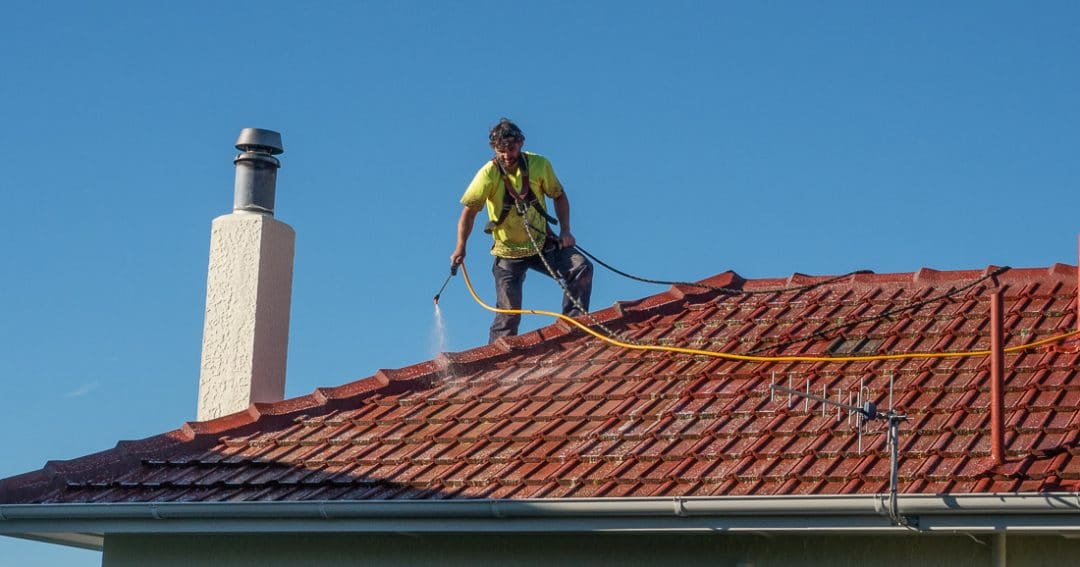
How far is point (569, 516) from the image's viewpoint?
8570 millimetres

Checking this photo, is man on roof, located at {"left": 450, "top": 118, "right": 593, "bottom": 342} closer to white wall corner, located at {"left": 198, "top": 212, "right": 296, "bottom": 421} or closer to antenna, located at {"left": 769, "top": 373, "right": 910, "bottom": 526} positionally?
white wall corner, located at {"left": 198, "top": 212, "right": 296, "bottom": 421}

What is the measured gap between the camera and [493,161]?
41.8 feet

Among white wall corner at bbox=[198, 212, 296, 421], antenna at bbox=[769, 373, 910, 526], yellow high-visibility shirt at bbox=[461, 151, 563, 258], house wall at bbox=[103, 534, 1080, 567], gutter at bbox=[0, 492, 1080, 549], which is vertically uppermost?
yellow high-visibility shirt at bbox=[461, 151, 563, 258]

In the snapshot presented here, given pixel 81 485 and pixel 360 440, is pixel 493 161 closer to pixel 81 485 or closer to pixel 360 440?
pixel 360 440

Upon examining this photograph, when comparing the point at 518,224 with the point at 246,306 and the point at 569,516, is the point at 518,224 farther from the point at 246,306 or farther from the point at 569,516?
the point at 569,516

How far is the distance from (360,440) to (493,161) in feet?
10.1

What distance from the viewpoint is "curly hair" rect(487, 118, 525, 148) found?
1247cm

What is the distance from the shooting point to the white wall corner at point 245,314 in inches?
484

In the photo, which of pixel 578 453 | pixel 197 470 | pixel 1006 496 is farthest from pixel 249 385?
pixel 1006 496

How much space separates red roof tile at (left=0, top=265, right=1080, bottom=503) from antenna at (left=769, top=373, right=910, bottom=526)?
0.05m

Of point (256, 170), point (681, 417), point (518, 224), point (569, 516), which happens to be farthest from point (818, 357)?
point (256, 170)

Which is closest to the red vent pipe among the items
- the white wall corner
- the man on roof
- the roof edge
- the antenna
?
the antenna

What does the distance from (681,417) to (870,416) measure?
1.68 meters

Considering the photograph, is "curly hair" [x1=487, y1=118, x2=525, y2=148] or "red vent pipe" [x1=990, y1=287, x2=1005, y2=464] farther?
"curly hair" [x1=487, y1=118, x2=525, y2=148]
